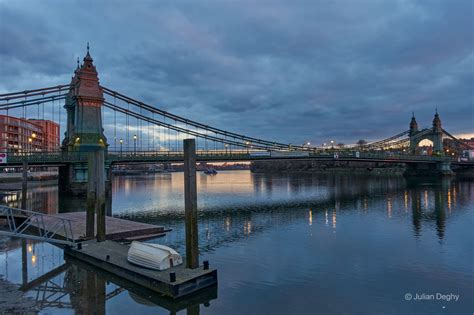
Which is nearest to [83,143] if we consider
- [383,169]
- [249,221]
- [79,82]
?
[79,82]

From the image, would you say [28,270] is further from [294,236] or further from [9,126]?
[9,126]

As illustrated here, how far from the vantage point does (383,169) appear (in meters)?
A: 169

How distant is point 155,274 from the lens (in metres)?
15.0

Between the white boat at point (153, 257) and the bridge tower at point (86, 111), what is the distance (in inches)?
1621

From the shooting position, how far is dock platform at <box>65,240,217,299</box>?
14.2m

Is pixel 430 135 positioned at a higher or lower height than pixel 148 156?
higher

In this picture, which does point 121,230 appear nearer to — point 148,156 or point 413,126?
point 148,156

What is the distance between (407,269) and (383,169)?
16158 cm

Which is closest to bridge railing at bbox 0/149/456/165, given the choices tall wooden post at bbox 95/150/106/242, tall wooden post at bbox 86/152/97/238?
tall wooden post at bbox 86/152/97/238

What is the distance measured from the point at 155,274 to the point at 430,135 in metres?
139

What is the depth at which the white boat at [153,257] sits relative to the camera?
1547cm

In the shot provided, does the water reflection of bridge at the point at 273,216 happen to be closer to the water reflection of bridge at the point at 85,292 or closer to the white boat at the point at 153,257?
the water reflection of bridge at the point at 85,292

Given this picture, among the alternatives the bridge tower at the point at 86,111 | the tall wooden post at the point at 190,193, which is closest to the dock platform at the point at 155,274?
the tall wooden post at the point at 190,193

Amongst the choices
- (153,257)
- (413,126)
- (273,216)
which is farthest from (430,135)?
(153,257)
